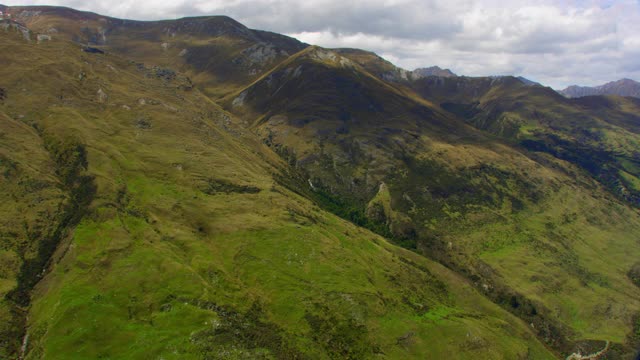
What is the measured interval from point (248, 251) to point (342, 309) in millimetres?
48219

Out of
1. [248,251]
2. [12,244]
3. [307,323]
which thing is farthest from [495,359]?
[12,244]

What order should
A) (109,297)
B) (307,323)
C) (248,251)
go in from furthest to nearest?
(248,251), (307,323), (109,297)

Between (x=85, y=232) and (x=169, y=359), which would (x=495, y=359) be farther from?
(x=85, y=232)

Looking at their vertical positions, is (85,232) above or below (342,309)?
above

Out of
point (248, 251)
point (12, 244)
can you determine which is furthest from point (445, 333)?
point (12, 244)

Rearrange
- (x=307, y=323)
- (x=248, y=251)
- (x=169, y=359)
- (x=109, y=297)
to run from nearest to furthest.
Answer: (x=169, y=359) < (x=109, y=297) < (x=307, y=323) < (x=248, y=251)

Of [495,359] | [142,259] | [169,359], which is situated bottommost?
[495,359]

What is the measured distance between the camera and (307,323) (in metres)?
169

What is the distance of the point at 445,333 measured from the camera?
18862cm

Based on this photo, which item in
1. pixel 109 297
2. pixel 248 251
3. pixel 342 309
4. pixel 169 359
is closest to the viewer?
pixel 169 359

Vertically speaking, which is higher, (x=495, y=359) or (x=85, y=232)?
(x=85, y=232)

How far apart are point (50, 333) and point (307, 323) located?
83.2 metres

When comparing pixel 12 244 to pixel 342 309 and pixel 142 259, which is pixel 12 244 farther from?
pixel 342 309

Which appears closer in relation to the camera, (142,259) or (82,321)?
(82,321)
